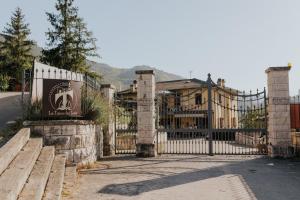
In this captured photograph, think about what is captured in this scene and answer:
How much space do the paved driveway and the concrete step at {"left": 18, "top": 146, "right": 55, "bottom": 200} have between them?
0.78 m

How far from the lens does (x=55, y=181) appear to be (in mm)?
5871

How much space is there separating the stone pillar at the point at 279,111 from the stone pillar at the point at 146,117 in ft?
14.4

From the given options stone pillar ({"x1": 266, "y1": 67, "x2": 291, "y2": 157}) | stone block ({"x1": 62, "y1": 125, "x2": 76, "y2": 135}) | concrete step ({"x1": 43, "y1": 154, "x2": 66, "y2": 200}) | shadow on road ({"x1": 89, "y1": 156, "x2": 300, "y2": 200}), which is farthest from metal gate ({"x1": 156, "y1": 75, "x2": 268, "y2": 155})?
concrete step ({"x1": 43, "y1": 154, "x2": 66, "y2": 200})

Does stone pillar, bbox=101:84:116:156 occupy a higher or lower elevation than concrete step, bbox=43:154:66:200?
higher

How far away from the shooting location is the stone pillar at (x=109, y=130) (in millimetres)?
12195

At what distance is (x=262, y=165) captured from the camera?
9914 millimetres

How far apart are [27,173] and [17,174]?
29.3 inches

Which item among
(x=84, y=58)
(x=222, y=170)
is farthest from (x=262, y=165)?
(x=84, y=58)

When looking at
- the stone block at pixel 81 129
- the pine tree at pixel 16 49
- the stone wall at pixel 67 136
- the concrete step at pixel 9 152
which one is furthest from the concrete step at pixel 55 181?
the pine tree at pixel 16 49

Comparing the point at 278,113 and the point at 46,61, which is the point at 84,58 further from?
the point at 278,113

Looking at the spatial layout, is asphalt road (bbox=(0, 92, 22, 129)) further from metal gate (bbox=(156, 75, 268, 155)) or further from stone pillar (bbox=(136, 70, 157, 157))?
metal gate (bbox=(156, 75, 268, 155))

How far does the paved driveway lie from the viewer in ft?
20.4

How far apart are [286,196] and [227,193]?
1125mm

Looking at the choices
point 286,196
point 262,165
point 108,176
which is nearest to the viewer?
point 286,196
